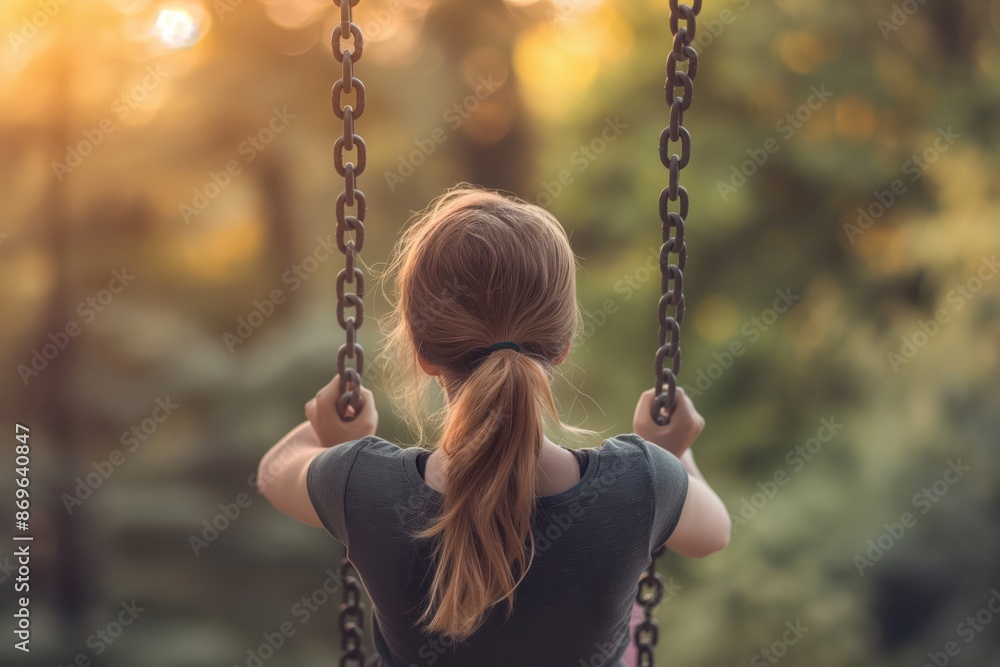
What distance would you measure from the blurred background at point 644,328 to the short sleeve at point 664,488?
365 centimetres

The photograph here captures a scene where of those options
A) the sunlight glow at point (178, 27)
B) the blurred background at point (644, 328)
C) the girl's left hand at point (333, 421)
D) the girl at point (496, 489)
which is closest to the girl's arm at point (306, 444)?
the girl's left hand at point (333, 421)

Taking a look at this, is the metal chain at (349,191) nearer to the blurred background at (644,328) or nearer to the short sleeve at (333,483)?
the short sleeve at (333,483)

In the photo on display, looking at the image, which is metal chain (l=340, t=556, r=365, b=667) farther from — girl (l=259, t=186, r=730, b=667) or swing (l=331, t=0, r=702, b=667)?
girl (l=259, t=186, r=730, b=667)

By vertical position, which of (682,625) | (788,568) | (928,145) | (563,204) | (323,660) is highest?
(928,145)

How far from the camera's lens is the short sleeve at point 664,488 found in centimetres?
116

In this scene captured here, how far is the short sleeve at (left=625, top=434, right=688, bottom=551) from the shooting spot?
3.81 ft

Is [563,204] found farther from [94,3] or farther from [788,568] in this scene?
[94,3]

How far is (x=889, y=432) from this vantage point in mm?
4945

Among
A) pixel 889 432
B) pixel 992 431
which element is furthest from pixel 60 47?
pixel 992 431

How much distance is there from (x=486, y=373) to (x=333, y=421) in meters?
0.38

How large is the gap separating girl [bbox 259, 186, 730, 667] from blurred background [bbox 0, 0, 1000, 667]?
3.66 meters

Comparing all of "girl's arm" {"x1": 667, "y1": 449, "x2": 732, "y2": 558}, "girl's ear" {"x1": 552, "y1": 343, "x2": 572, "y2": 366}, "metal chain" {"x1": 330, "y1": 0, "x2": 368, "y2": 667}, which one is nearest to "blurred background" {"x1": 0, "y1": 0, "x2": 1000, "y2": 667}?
"metal chain" {"x1": 330, "y1": 0, "x2": 368, "y2": 667}

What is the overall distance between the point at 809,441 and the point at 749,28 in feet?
7.12

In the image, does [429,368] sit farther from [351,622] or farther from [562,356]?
[351,622]
